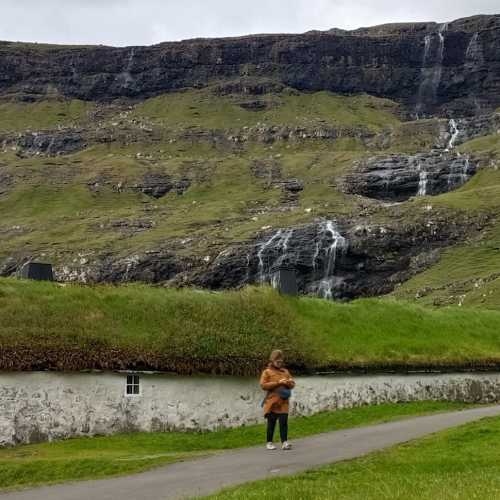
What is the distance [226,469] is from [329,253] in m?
96.4

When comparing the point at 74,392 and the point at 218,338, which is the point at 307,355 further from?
the point at 74,392

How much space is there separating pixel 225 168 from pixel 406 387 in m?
153

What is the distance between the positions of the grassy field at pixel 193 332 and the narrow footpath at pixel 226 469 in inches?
227

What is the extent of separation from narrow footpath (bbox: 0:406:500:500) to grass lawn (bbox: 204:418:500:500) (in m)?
0.98

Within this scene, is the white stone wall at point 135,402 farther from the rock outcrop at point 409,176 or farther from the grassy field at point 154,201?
the rock outcrop at point 409,176

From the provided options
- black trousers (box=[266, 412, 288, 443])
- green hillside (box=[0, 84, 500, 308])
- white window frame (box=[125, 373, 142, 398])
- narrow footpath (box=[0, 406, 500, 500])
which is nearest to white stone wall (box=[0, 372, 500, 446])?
white window frame (box=[125, 373, 142, 398])

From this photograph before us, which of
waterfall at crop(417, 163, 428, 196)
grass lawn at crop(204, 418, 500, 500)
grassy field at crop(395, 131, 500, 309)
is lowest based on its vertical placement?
grass lawn at crop(204, 418, 500, 500)

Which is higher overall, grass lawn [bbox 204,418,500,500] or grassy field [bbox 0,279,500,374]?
grassy field [bbox 0,279,500,374]

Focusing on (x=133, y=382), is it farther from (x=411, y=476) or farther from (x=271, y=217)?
(x=271, y=217)

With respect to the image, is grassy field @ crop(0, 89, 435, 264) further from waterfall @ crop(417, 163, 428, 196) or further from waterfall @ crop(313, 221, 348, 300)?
waterfall @ crop(417, 163, 428, 196)

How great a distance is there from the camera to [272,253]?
11262cm

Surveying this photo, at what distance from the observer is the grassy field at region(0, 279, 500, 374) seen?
2642 centimetres

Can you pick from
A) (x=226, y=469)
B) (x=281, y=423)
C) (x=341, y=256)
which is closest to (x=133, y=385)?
(x=281, y=423)

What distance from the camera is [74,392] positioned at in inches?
1032
